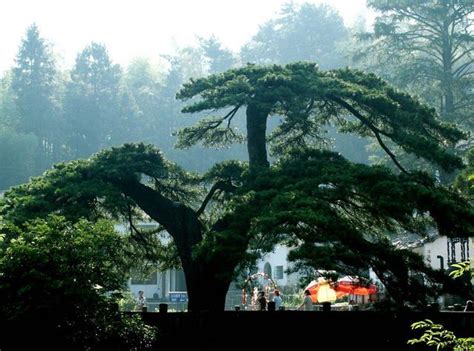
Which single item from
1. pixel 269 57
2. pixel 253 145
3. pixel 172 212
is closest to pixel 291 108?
pixel 253 145

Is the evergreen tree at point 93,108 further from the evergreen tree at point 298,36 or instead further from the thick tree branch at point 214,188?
the thick tree branch at point 214,188

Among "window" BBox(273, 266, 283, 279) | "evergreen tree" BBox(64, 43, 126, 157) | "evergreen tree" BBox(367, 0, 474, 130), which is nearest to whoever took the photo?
"evergreen tree" BBox(367, 0, 474, 130)

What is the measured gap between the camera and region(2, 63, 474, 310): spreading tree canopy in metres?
16.6

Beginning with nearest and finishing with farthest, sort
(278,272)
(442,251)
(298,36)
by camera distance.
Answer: (442,251), (278,272), (298,36)

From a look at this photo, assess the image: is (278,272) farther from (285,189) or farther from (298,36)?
(285,189)

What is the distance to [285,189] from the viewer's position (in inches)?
683

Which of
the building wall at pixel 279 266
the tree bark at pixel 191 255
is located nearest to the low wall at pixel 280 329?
the tree bark at pixel 191 255

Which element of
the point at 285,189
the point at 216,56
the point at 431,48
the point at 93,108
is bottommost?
the point at 285,189

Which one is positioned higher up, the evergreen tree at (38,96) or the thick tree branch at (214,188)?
the evergreen tree at (38,96)

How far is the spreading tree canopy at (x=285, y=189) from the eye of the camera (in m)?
16.6

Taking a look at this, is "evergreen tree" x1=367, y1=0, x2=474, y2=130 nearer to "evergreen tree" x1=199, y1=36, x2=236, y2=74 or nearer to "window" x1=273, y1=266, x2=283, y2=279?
"window" x1=273, y1=266, x2=283, y2=279

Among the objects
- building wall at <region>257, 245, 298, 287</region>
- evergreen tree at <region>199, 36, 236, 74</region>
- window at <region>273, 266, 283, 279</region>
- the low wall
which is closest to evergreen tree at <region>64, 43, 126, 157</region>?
evergreen tree at <region>199, 36, 236, 74</region>

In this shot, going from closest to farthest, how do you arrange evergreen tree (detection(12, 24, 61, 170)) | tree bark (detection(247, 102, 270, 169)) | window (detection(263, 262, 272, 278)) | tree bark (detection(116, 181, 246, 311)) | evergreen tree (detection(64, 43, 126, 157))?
tree bark (detection(116, 181, 246, 311)), tree bark (detection(247, 102, 270, 169)), window (detection(263, 262, 272, 278)), evergreen tree (detection(12, 24, 61, 170)), evergreen tree (detection(64, 43, 126, 157))

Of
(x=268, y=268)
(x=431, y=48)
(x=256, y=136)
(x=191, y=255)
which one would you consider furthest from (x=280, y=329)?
(x=268, y=268)
